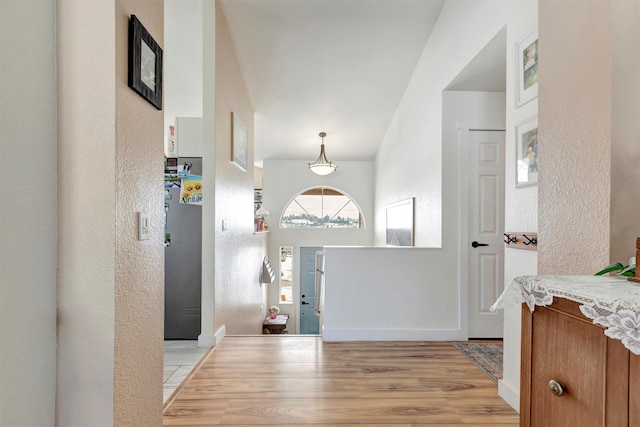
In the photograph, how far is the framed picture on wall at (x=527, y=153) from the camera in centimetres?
182

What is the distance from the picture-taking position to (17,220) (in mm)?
999

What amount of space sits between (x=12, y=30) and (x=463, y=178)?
312 centimetres

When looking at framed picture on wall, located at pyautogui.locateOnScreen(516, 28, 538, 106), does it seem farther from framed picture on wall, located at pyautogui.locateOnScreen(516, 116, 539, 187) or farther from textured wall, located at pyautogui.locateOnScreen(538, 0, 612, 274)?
textured wall, located at pyautogui.locateOnScreen(538, 0, 612, 274)

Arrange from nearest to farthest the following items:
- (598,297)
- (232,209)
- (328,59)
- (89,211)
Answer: (598,297) → (89,211) → (232,209) → (328,59)

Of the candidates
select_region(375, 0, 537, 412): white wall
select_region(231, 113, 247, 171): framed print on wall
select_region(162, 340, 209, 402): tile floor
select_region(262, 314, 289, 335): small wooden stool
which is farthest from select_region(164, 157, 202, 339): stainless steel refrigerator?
select_region(262, 314, 289, 335): small wooden stool

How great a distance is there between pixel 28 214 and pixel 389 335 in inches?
108

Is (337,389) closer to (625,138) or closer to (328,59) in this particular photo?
(625,138)

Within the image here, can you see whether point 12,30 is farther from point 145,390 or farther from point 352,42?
point 352,42

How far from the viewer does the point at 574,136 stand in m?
1.25

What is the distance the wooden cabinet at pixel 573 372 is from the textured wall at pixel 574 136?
1.69ft

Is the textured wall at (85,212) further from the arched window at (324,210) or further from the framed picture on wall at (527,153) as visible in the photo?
the arched window at (324,210)

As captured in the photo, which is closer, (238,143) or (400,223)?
(238,143)

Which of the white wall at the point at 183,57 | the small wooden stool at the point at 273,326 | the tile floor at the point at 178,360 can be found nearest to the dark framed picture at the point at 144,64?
the white wall at the point at 183,57

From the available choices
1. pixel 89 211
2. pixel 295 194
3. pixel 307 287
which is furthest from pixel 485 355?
pixel 295 194
